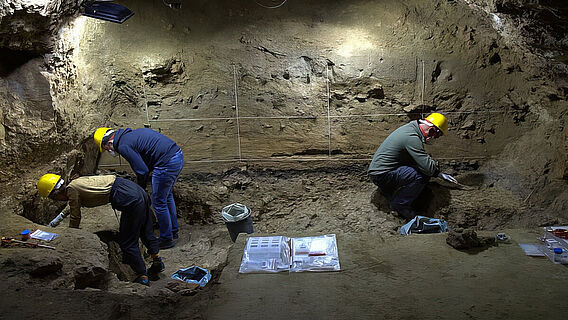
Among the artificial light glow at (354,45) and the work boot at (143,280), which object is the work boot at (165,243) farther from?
the artificial light glow at (354,45)

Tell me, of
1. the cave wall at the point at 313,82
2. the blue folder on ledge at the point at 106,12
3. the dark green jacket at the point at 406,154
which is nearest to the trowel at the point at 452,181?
the dark green jacket at the point at 406,154

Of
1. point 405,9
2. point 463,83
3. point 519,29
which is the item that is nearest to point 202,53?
point 405,9

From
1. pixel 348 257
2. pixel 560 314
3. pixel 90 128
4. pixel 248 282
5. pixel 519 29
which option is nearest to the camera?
pixel 560 314

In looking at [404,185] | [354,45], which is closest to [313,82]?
[354,45]

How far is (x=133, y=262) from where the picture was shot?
13.9 feet

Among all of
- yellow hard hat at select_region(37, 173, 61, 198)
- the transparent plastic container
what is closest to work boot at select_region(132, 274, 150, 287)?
yellow hard hat at select_region(37, 173, 61, 198)

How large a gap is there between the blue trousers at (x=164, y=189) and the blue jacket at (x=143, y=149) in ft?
0.23

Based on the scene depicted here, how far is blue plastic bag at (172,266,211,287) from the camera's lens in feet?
13.2

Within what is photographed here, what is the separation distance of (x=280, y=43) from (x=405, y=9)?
209cm

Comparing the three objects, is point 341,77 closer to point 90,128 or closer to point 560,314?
point 90,128

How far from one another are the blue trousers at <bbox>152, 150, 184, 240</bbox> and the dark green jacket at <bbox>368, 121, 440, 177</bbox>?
96.1 inches

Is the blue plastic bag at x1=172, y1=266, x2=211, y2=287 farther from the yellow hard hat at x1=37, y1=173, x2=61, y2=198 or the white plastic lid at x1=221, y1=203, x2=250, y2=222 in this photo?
the yellow hard hat at x1=37, y1=173, x2=61, y2=198

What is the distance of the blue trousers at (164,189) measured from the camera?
15.7 feet

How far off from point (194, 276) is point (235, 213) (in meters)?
0.96
